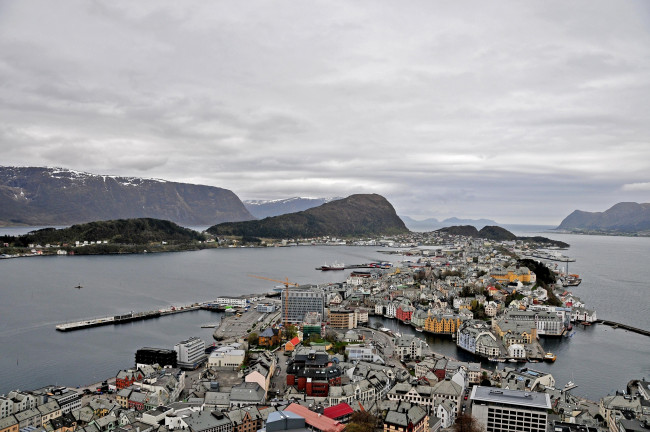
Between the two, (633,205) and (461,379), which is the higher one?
(633,205)

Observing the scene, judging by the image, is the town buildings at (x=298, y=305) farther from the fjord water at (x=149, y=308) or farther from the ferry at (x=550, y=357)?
the ferry at (x=550, y=357)

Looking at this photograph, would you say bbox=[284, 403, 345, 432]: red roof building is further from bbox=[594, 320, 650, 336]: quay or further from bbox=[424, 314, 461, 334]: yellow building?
bbox=[594, 320, 650, 336]: quay

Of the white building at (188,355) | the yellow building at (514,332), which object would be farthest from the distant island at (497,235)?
the white building at (188,355)

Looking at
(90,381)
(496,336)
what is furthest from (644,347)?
(90,381)

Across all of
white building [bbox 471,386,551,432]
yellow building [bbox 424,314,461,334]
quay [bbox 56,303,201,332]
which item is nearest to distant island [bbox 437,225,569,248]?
yellow building [bbox 424,314,461,334]

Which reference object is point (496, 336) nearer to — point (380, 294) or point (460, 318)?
point (460, 318)
